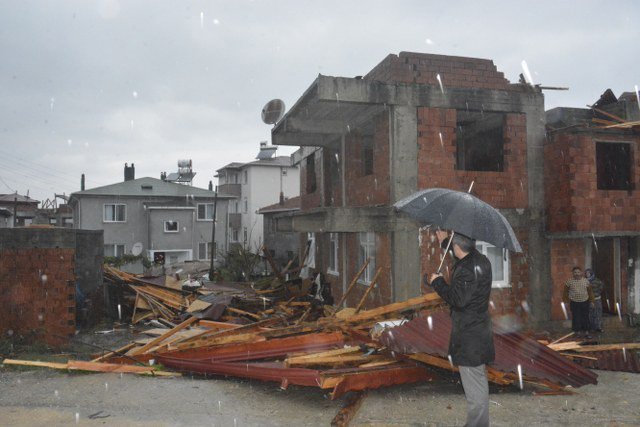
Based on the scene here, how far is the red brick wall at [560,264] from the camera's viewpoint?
1199 centimetres

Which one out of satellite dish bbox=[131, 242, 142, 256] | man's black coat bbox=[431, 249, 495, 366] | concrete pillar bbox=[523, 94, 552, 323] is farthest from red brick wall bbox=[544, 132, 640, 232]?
satellite dish bbox=[131, 242, 142, 256]

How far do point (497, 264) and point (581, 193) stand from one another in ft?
8.37

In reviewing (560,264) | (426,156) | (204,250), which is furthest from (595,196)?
(204,250)

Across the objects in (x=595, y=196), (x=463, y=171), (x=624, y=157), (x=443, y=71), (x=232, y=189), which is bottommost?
(x=595, y=196)

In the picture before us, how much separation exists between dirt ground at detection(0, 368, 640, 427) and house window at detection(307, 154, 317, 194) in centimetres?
1394

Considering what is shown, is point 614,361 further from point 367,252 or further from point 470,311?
point 367,252

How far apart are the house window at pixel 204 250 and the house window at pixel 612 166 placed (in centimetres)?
2929

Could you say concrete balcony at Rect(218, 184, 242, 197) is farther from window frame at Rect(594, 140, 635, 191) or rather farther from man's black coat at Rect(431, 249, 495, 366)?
man's black coat at Rect(431, 249, 495, 366)

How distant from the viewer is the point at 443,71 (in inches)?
470

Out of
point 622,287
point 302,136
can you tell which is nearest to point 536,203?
point 622,287

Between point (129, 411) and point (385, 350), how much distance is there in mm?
3231

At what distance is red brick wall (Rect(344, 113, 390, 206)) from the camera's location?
1150 cm

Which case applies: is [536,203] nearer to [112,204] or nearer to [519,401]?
[519,401]

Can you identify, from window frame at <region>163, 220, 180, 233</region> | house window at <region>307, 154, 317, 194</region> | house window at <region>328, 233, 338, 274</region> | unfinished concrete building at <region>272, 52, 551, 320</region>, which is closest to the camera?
unfinished concrete building at <region>272, 52, 551, 320</region>
